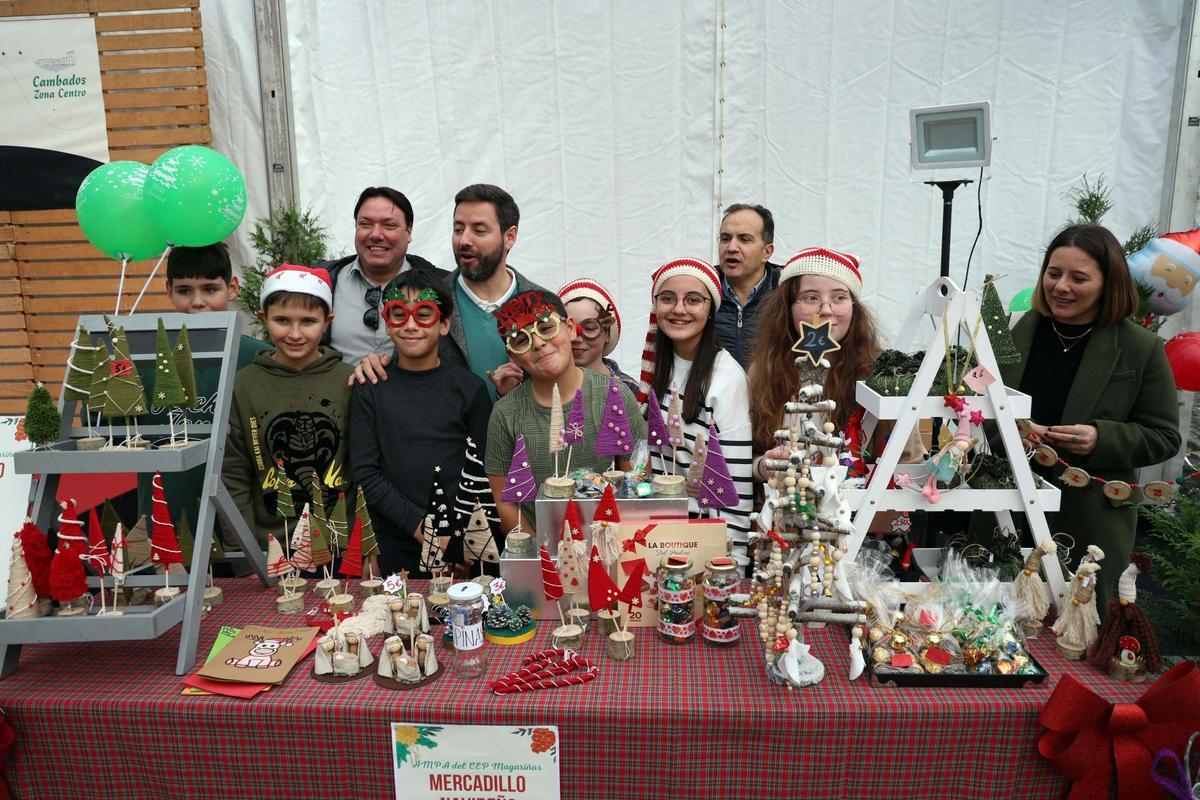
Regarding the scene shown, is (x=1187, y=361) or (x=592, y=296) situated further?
(x=1187, y=361)

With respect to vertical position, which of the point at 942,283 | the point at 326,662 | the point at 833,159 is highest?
the point at 833,159

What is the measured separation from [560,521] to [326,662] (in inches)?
26.9

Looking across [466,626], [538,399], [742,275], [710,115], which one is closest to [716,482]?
[538,399]

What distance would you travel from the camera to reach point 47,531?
6.25 feet

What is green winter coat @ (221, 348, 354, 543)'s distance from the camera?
2578 millimetres

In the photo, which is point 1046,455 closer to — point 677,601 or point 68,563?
point 677,601

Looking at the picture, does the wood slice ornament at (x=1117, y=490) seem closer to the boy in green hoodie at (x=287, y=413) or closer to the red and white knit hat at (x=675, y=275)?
the red and white knit hat at (x=675, y=275)

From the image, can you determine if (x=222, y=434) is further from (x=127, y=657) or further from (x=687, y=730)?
(x=687, y=730)

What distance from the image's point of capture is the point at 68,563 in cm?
169

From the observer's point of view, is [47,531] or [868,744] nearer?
[868,744]

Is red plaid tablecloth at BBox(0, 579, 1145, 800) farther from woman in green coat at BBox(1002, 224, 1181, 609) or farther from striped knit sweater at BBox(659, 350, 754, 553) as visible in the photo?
woman in green coat at BBox(1002, 224, 1181, 609)

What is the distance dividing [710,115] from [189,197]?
340 cm

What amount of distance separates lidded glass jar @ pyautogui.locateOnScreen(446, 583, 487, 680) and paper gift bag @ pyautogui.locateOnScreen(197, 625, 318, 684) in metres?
0.41

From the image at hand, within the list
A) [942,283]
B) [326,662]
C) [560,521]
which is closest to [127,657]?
[326,662]
